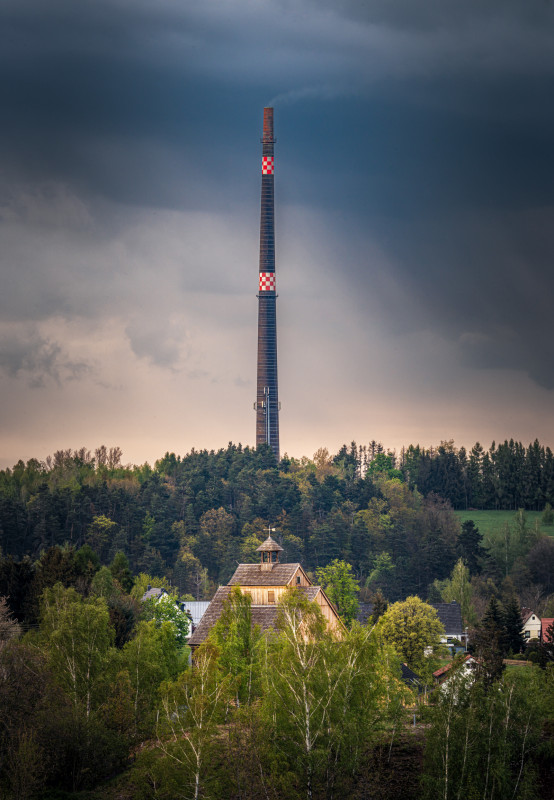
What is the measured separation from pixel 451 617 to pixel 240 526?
218 feet

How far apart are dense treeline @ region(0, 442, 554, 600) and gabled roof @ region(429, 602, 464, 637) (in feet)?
96.5

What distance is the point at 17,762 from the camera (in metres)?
46.8

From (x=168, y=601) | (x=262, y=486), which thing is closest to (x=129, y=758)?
(x=168, y=601)

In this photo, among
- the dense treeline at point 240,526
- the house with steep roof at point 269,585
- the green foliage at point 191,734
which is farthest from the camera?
the dense treeline at point 240,526

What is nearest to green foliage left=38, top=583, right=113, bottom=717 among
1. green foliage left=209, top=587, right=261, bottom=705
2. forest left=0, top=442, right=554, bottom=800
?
forest left=0, top=442, right=554, bottom=800

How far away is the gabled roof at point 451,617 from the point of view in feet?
387

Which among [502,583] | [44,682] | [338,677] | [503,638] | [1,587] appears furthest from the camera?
[502,583]

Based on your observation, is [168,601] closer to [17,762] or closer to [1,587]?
[1,587]

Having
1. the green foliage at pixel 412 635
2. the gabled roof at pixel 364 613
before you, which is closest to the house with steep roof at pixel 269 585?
the green foliage at pixel 412 635

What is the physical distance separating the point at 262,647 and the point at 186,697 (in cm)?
972

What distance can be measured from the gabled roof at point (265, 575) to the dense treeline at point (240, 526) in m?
63.5

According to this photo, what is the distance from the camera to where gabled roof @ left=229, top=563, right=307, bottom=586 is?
8219 centimetres

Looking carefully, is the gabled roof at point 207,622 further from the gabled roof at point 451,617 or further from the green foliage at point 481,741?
the gabled roof at point 451,617

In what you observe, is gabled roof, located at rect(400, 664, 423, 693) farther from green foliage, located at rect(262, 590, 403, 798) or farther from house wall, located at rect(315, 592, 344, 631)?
green foliage, located at rect(262, 590, 403, 798)
